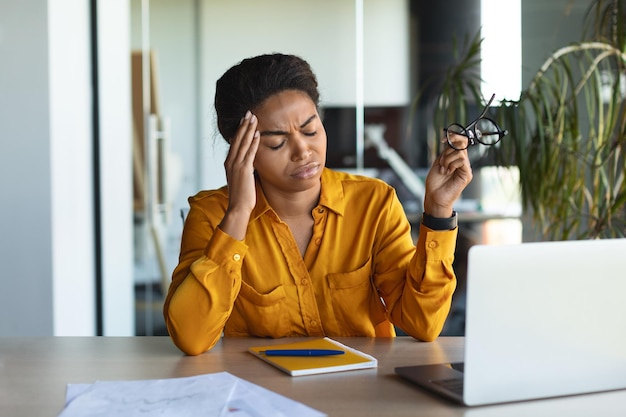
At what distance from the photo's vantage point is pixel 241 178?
1.81 meters

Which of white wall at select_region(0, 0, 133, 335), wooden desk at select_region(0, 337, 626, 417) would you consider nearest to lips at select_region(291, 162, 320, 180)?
wooden desk at select_region(0, 337, 626, 417)

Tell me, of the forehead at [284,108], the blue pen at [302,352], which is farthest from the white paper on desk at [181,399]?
the forehead at [284,108]

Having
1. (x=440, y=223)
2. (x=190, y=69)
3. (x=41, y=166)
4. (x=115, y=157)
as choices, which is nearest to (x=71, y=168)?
(x=41, y=166)

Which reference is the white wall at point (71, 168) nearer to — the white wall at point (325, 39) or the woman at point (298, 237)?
the white wall at point (325, 39)

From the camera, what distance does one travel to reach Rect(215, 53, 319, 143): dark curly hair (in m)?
1.94

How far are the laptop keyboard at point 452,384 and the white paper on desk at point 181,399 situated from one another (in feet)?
0.78

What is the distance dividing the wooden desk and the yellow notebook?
0.02m

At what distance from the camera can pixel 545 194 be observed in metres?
3.19

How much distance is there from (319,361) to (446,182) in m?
0.52

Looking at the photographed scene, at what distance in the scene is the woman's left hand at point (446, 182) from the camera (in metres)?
1.77

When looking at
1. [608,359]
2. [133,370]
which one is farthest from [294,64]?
[608,359]

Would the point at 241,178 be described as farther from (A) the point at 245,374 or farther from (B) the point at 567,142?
(B) the point at 567,142

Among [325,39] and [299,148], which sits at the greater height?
[325,39]

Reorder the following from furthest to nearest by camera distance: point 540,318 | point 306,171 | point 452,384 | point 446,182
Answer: point 306,171 → point 446,182 → point 452,384 → point 540,318
